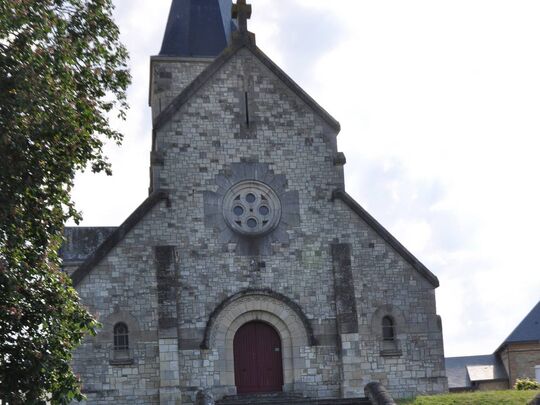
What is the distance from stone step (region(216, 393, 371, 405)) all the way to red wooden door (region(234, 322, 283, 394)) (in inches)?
28.3

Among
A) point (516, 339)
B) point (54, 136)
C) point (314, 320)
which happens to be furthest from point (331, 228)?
point (516, 339)

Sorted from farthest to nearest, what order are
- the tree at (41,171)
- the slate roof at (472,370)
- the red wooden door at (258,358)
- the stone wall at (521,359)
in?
the slate roof at (472,370) < the stone wall at (521,359) < the red wooden door at (258,358) < the tree at (41,171)

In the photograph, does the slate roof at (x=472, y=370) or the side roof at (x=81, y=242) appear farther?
the slate roof at (x=472, y=370)

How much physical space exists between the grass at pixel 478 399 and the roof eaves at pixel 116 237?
831cm

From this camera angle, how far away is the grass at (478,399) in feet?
80.4

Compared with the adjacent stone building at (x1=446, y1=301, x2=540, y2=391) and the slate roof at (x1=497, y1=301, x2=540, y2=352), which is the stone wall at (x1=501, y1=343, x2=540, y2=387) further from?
the slate roof at (x1=497, y1=301, x2=540, y2=352)

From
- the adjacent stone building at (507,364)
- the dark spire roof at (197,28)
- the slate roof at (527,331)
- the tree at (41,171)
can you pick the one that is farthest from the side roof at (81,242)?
the tree at (41,171)

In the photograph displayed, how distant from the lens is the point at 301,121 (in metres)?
28.9

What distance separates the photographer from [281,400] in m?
→ 25.7

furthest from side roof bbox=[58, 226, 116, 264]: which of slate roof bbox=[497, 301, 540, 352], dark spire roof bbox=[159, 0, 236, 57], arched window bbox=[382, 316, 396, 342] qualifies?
slate roof bbox=[497, 301, 540, 352]

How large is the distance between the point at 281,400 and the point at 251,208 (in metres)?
5.42

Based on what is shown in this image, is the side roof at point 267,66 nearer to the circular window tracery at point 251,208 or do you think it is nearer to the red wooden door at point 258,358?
the circular window tracery at point 251,208

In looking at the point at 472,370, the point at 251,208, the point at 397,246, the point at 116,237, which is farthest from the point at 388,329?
the point at 472,370

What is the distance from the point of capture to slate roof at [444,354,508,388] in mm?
48812
